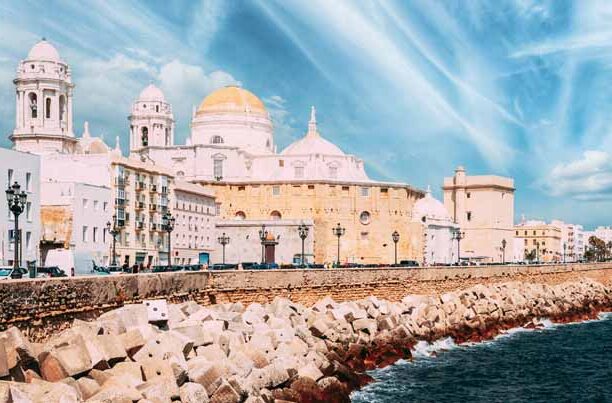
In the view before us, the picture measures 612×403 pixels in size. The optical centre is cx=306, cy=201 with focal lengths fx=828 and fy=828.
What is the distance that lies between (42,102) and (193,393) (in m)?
59.3

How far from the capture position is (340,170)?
91000 millimetres

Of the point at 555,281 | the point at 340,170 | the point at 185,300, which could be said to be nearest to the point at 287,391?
the point at 185,300

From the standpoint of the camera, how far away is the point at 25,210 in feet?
132

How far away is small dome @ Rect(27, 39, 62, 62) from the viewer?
72.2 m

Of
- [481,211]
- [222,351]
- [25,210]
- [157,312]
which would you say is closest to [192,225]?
[25,210]

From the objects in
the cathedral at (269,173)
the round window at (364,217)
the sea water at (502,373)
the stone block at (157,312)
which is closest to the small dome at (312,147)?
the cathedral at (269,173)

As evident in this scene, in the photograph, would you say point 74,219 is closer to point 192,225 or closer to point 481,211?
point 192,225

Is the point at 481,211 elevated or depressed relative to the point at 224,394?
elevated

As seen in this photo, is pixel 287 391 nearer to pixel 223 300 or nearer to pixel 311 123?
pixel 223 300

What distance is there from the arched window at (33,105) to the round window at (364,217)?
109 ft

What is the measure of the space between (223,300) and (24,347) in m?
15.0

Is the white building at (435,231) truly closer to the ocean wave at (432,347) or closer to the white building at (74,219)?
the white building at (74,219)

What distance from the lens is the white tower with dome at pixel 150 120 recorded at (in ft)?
295

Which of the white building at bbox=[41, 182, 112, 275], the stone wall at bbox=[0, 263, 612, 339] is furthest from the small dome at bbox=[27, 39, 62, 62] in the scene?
the stone wall at bbox=[0, 263, 612, 339]
